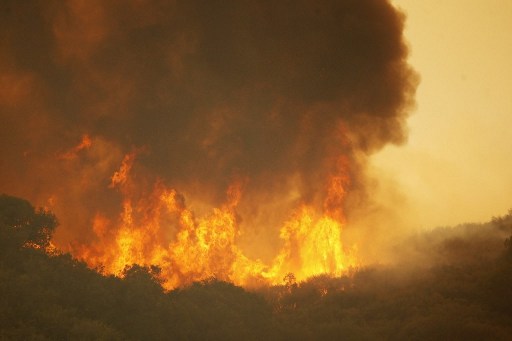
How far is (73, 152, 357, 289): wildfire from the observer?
120ft

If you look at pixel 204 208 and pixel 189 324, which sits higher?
pixel 204 208

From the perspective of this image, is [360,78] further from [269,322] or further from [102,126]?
[269,322]

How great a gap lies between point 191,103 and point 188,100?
1.62ft

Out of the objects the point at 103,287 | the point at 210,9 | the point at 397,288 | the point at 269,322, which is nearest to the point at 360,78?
the point at 210,9

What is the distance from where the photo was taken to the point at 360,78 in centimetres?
4869

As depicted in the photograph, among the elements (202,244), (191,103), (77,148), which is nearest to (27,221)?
(202,244)

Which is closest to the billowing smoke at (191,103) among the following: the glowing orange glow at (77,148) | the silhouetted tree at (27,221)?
the glowing orange glow at (77,148)

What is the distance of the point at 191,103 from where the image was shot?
158 ft

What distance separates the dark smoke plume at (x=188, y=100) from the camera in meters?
42.8

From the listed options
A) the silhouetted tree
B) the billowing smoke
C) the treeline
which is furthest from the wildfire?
the silhouetted tree

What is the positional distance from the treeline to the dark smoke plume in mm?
13004

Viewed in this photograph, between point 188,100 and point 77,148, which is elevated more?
point 188,100

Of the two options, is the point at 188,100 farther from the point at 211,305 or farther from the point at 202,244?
the point at 211,305

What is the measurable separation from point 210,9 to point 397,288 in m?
35.8
